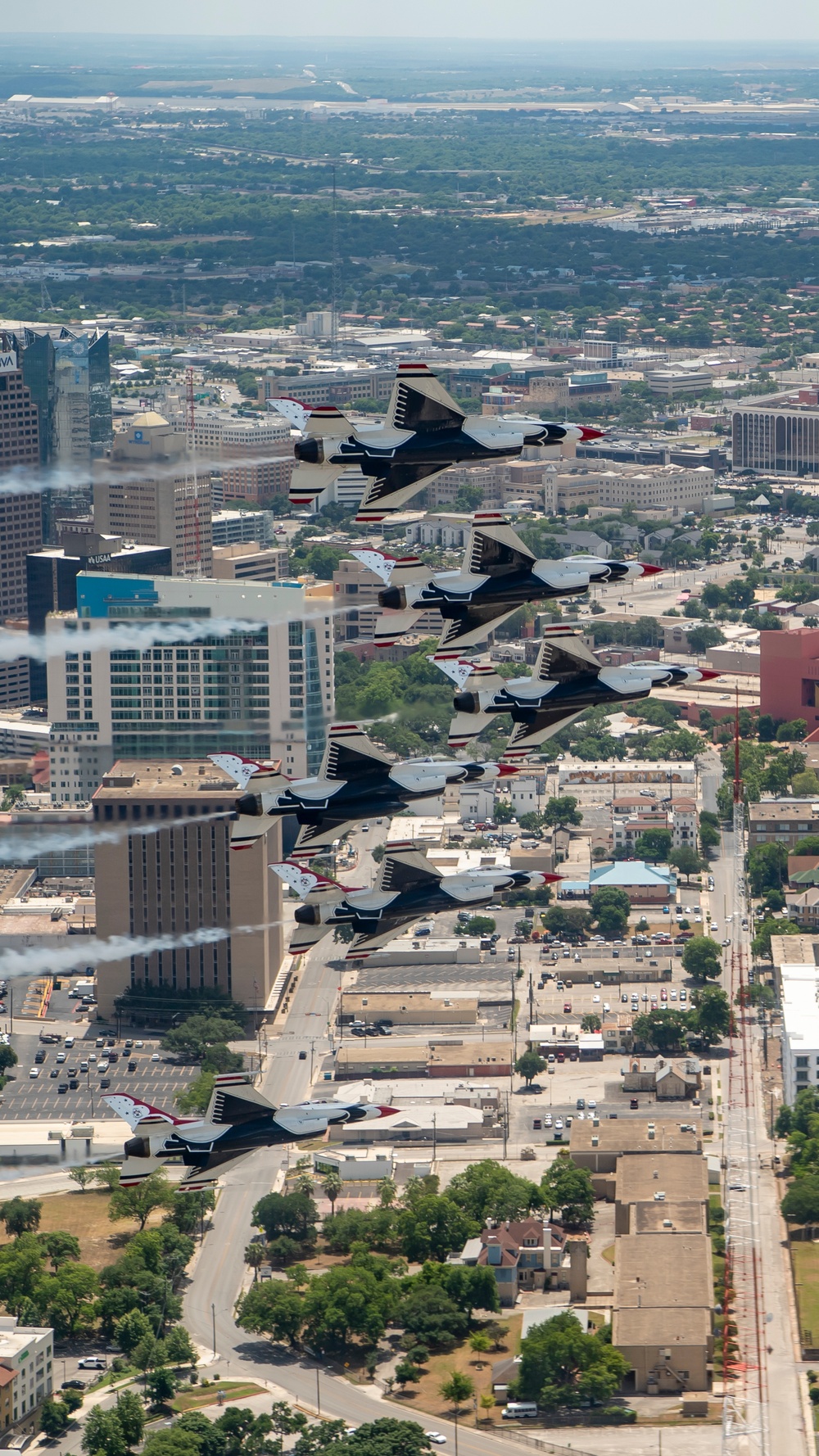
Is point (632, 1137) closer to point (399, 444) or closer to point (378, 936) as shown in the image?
point (378, 936)

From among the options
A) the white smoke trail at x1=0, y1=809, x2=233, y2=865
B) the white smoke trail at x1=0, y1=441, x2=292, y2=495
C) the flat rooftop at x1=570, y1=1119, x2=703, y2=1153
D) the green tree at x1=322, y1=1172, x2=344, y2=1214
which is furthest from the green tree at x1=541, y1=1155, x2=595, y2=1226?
the white smoke trail at x1=0, y1=441, x2=292, y2=495

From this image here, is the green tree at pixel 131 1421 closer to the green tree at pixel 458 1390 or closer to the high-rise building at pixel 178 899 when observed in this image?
the green tree at pixel 458 1390

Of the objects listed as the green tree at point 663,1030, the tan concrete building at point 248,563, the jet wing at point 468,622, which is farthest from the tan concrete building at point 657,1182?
the tan concrete building at point 248,563

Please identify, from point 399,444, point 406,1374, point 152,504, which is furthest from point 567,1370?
point 152,504

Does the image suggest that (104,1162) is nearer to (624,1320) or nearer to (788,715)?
(624,1320)

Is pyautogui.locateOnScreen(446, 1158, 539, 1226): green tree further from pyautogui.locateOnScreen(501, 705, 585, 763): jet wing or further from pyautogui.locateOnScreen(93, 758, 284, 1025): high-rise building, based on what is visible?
pyautogui.locateOnScreen(501, 705, 585, 763): jet wing
